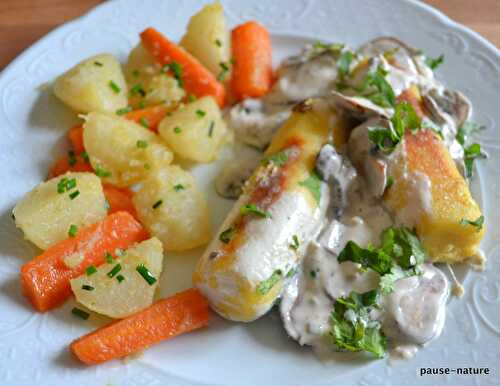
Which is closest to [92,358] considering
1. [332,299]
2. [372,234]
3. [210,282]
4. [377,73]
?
[210,282]

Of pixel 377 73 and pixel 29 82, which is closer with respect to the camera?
pixel 377 73

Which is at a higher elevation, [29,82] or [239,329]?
[29,82]

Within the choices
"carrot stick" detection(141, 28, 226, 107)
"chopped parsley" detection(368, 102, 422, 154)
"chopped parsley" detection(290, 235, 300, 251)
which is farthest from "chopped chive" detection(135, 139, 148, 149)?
"chopped parsley" detection(368, 102, 422, 154)

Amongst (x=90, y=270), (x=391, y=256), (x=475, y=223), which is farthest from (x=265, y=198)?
(x=475, y=223)

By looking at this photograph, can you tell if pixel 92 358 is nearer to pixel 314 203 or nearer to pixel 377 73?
pixel 314 203

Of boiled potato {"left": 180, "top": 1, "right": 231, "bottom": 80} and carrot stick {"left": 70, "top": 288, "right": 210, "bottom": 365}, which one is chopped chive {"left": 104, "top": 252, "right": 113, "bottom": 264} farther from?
boiled potato {"left": 180, "top": 1, "right": 231, "bottom": 80}

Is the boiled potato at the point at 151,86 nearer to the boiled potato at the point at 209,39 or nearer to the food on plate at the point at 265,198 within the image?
the food on plate at the point at 265,198
